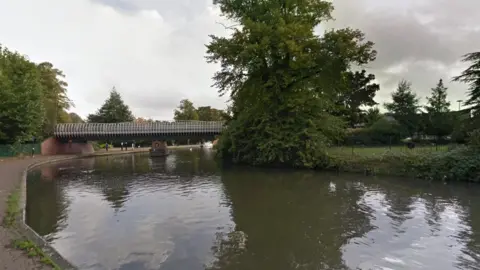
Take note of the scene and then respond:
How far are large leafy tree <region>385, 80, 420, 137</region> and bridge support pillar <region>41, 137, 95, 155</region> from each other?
143 feet

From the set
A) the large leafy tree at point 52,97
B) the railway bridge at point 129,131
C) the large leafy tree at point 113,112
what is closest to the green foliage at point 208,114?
the large leafy tree at point 113,112

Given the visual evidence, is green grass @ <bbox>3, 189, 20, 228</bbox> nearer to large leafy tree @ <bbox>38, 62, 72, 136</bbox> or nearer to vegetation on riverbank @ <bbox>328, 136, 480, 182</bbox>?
vegetation on riverbank @ <bbox>328, 136, 480, 182</bbox>

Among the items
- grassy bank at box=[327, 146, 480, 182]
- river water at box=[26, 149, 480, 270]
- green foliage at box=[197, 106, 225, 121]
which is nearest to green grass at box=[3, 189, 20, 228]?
river water at box=[26, 149, 480, 270]

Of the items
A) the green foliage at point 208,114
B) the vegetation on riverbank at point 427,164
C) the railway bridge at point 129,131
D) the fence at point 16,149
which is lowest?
the vegetation on riverbank at point 427,164

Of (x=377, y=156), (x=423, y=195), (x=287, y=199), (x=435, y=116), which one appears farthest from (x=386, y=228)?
(x=435, y=116)

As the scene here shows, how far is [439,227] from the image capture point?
9.62 meters

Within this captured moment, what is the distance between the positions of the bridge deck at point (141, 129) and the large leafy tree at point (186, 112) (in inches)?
1533

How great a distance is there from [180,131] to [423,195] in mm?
39927

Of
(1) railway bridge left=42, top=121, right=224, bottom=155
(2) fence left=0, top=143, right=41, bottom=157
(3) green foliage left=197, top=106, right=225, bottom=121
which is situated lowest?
(2) fence left=0, top=143, right=41, bottom=157

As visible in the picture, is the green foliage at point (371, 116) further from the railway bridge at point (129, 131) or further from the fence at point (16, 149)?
the fence at point (16, 149)

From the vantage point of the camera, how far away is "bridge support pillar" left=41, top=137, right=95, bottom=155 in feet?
153

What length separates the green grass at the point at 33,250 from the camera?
6125mm

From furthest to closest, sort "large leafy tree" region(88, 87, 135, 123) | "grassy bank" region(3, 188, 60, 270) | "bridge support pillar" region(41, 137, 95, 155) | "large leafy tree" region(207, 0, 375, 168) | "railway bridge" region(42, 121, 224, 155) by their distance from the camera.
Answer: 1. "large leafy tree" region(88, 87, 135, 123)
2. "railway bridge" region(42, 121, 224, 155)
3. "bridge support pillar" region(41, 137, 95, 155)
4. "large leafy tree" region(207, 0, 375, 168)
5. "grassy bank" region(3, 188, 60, 270)

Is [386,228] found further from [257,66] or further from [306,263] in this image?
[257,66]
